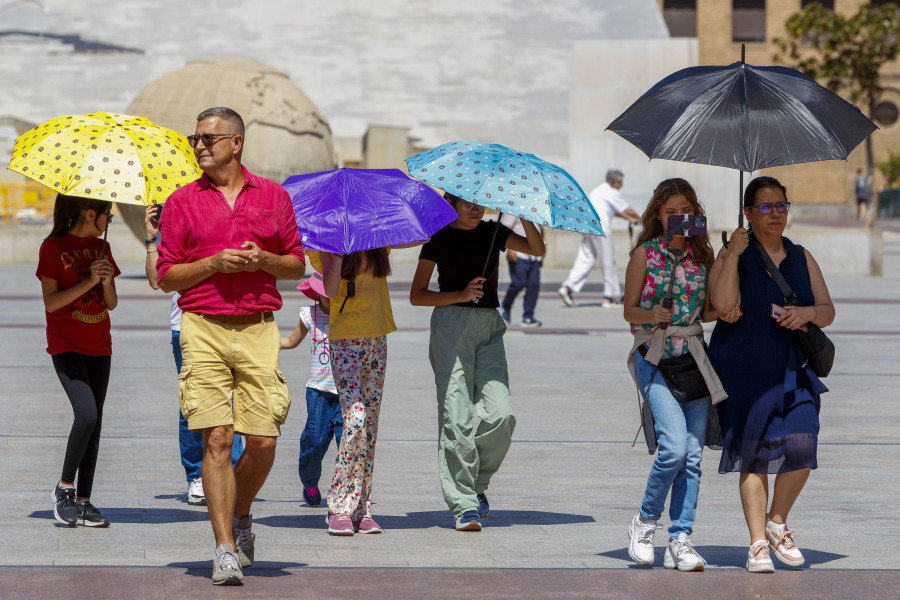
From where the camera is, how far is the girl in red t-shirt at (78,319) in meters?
6.70

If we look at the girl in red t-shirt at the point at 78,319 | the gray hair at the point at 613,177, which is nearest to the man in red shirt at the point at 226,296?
the girl in red t-shirt at the point at 78,319

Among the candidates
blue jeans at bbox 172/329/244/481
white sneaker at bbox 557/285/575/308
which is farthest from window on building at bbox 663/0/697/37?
blue jeans at bbox 172/329/244/481

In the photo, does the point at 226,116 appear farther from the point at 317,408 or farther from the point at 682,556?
the point at 682,556

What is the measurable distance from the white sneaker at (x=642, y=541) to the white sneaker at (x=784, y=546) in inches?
19.2

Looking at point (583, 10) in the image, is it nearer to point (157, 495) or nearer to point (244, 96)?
point (244, 96)

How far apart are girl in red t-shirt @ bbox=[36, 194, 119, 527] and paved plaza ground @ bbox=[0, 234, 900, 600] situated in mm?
186

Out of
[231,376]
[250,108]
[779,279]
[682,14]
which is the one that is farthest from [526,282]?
[682,14]

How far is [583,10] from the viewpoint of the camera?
55.1 meters

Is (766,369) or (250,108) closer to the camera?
(766,369)

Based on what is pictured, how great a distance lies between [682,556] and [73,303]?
2890 mm

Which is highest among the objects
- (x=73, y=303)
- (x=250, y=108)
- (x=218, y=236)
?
(x=250, y=108)

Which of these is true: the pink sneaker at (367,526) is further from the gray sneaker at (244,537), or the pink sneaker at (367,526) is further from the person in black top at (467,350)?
the gray sneaker at (244,537)

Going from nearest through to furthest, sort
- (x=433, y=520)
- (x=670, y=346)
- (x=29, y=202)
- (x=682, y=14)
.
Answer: (x=670, y=346) < (x=433, y=520) < (x=29, y=202) < (x=682, y=14)

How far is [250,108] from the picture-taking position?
936 inches
